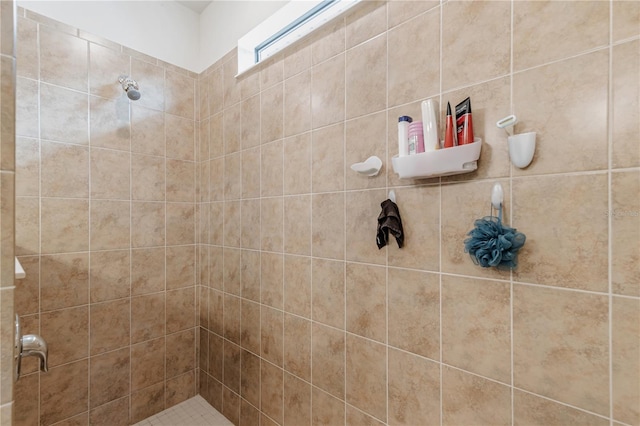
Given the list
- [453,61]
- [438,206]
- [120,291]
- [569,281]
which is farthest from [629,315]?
[120,291]

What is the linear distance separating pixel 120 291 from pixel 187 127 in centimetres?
110

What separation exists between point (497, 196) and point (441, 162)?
6.7 inches

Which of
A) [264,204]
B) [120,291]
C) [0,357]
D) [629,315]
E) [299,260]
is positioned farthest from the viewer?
[120,291]

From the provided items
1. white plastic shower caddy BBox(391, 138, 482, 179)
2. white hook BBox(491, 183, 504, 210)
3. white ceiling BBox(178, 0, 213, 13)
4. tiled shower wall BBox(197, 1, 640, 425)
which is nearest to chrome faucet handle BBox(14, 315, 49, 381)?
tiled shower wall BBox(197, 1, 640, 425)

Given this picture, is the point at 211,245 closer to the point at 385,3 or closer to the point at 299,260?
the point at 299,260

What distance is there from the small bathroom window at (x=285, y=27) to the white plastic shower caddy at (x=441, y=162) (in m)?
0.69

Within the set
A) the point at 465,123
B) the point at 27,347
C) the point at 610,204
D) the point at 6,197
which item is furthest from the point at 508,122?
the point at 27,347

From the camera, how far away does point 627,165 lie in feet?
2.07

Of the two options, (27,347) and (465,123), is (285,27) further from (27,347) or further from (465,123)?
(27,347)

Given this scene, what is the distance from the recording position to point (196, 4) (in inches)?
75.8

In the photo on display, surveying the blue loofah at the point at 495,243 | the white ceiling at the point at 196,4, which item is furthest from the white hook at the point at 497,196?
the white ceiling at the point at 196,4

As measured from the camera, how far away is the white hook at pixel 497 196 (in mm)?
778

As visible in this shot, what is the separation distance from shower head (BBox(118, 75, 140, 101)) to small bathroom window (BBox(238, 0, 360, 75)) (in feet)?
1.85

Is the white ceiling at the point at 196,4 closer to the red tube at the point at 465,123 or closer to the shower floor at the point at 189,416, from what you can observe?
the red tube at the point at 465,123
